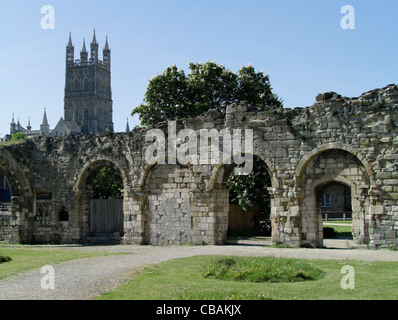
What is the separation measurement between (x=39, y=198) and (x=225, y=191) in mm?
10424

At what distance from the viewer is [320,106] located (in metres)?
18.9

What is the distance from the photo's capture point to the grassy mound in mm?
11750

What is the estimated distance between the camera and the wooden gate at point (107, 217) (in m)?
24.9

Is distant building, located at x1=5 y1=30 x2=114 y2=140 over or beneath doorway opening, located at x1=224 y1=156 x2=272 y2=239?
over

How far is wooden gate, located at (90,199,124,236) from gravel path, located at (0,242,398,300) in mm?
3379

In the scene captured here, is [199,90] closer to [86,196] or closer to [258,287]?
[86,196]

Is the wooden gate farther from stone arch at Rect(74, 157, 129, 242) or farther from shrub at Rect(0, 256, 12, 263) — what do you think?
shrub at Rect(0, 256, 12, 263)

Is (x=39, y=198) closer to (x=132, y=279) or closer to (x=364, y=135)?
(x=132, y=279)

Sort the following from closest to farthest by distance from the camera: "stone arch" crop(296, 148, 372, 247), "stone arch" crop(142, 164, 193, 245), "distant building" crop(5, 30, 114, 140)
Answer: "stone arch" crop(296, 148, 372, 247)
"stone arch" crop(142, 164, 193, 245)
"distant building" crop(5, 30, 114, 140)

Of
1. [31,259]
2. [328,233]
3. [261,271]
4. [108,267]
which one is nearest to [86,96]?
[328,233]

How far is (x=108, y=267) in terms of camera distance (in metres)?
14.7

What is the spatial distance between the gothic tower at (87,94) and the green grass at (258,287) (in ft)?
367

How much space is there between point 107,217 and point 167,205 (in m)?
4.36

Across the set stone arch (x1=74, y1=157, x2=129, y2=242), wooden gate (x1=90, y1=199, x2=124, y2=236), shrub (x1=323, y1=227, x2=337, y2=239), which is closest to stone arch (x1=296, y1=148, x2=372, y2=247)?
shrub (x1=323, y1=227, x2=337, y2=239)
